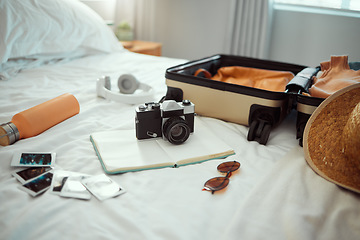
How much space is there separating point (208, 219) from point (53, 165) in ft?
1.36

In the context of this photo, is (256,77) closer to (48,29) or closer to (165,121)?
(165,121)

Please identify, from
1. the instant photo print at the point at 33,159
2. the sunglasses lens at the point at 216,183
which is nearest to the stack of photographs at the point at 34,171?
the instant photo print at the point at 33,159

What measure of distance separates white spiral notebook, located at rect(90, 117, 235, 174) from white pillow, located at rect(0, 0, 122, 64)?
71 centimetres

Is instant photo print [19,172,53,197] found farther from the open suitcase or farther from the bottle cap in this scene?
the open suitcase

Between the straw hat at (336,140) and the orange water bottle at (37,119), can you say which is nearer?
the straw hat at (336,140)

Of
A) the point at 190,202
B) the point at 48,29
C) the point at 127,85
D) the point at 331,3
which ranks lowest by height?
the point at 190,202

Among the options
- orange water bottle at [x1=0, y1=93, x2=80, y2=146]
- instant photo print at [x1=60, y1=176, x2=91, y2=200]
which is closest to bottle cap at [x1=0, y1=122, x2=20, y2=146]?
orange water bottle at [x1=0, y1=93, x2=80, y2=146]

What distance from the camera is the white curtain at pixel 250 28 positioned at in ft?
7.72

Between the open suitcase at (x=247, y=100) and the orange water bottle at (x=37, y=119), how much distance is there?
360mm

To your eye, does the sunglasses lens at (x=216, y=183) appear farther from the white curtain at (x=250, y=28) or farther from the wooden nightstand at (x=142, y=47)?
the white curtain at (x=250, y=28)

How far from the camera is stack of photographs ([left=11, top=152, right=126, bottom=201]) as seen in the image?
686 mm

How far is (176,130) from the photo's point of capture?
3.01 ft

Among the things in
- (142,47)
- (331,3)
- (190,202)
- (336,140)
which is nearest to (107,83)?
(190,202)

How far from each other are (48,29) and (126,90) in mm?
528
